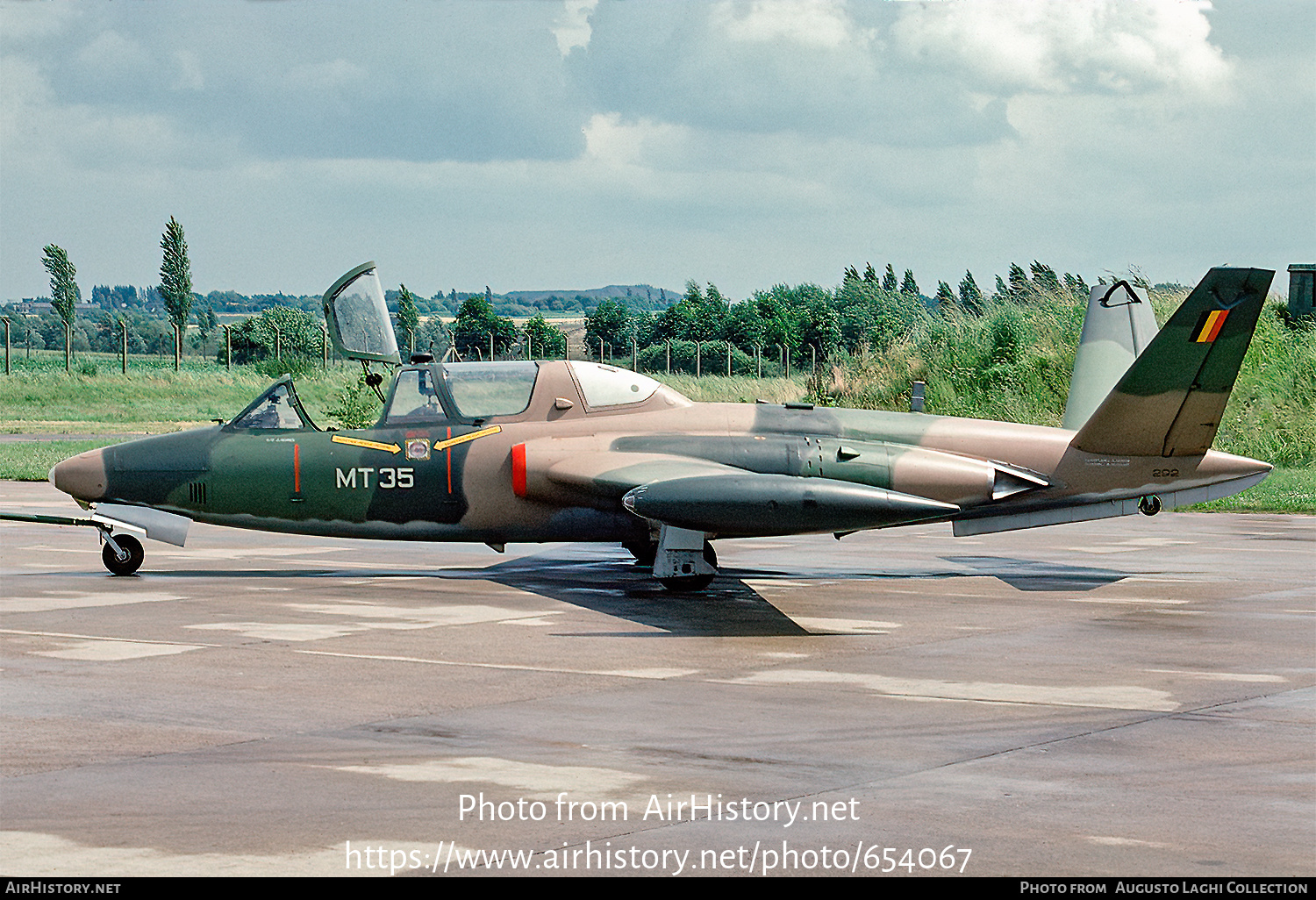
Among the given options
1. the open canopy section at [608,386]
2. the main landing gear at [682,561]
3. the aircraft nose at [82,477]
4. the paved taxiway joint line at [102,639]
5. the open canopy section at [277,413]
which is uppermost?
the open canopy section at [608,386]

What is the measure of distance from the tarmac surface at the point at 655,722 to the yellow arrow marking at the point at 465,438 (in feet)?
4.75

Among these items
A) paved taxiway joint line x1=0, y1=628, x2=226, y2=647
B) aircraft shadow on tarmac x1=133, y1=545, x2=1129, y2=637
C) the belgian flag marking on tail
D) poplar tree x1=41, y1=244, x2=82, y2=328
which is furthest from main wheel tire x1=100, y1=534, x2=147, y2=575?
poplar tree x1=41, y1=244, x2=82, y2=328

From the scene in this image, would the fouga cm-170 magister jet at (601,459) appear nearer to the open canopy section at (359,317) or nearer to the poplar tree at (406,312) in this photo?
the open canopy section at (359,317)

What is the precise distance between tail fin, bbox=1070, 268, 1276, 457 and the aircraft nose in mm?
9975

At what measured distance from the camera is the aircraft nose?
15.7 metres

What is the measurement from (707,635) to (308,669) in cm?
333

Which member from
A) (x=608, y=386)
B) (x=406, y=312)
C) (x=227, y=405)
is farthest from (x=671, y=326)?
(x=608, y=386)

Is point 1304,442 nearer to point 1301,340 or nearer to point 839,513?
point 1301,340

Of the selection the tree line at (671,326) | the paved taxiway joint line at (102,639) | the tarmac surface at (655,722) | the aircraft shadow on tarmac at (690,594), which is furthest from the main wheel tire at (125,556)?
the tree line at (671,326)

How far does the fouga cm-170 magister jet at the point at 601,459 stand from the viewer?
14758 mm

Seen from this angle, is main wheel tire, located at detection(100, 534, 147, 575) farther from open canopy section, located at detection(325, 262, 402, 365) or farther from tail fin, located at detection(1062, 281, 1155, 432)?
tail fin, located at detection(1062, 281, 1155, 432)

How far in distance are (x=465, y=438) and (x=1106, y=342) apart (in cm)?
795

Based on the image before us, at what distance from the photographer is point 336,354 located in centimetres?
1653
